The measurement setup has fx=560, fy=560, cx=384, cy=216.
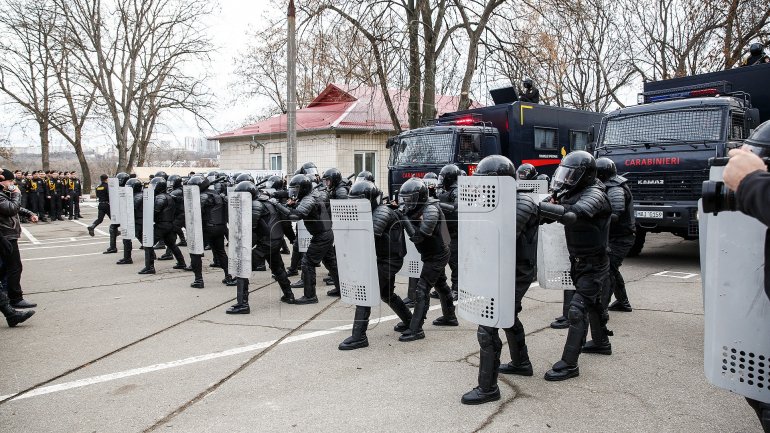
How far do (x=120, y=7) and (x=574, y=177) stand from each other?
103 feet

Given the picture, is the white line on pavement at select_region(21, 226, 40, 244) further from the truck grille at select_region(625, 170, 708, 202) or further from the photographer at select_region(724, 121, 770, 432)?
the photographer at select_region(724, 121, 770, 432)

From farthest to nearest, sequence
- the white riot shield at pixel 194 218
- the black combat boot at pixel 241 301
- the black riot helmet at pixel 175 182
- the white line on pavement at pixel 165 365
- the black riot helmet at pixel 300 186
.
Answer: the black riot helmet at pixel 175 182
the white riot shield at pixel 194 218
the black riot helmet at pixel 300 186
the black combat boot at pixel 241 301
the white line on pavement at pixel 165 365

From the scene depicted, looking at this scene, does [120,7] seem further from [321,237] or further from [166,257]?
[321,237]

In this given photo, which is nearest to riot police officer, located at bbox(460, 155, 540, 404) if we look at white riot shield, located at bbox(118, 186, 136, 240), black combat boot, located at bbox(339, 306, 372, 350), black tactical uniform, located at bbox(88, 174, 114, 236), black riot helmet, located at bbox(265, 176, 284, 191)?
black combat boot, located at bbox(339, 306, 372, 350)

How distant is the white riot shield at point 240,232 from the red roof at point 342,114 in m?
16.1

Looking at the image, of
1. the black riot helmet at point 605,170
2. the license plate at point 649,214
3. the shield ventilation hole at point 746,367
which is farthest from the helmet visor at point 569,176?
the license plate at point 649,214

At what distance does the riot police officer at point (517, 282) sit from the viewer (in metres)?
4.14

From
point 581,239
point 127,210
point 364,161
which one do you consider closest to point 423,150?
point 127,210

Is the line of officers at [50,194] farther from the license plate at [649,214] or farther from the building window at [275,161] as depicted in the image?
the license plate at [649,214]

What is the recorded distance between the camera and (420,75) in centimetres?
1797

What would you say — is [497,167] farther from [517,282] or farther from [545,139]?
[545,139]

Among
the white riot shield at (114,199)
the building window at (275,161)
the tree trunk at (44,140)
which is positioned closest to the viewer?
the white riot shield at (114,199)

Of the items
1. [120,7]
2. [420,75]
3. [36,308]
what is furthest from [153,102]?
[36,308]

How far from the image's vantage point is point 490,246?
3.97 metres
